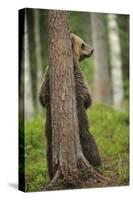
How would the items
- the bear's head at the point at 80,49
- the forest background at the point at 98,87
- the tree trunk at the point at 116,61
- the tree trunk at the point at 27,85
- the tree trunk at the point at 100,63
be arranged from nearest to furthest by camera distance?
the tree trunk at the point at 27,85 < the forest background at the point at 98,87 < the bear's head at the point at 80,49 < the tree trunk at the point at 100,63 < the tree trunk at the point at 116,61

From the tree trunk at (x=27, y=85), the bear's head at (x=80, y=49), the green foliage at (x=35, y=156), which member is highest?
the bear's head at (x=80, y=49)

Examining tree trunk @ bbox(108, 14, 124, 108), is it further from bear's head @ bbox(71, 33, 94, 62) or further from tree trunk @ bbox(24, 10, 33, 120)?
tree trunk @ bbox(24, 10, 33, 120)

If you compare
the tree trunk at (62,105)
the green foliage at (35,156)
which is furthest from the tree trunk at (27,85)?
the tree trunk at (62,105)

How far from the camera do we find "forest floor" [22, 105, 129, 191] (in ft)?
23.2

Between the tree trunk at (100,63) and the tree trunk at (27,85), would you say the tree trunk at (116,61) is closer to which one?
the tree trunk at (100,63)

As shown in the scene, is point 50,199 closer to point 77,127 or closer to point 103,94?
point 77,127

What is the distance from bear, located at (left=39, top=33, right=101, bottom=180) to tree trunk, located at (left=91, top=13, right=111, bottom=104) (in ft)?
0.55

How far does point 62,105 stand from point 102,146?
2.29 ft

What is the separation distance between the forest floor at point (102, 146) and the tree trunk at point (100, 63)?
0.13 m

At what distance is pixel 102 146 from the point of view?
24.7ft

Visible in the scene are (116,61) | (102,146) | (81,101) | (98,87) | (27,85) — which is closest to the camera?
(27,85)

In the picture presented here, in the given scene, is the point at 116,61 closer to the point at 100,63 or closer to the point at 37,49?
the point at 100,63

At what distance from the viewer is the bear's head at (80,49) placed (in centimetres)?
729

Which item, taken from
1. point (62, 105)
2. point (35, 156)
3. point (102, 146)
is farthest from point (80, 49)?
point (35, 156)
